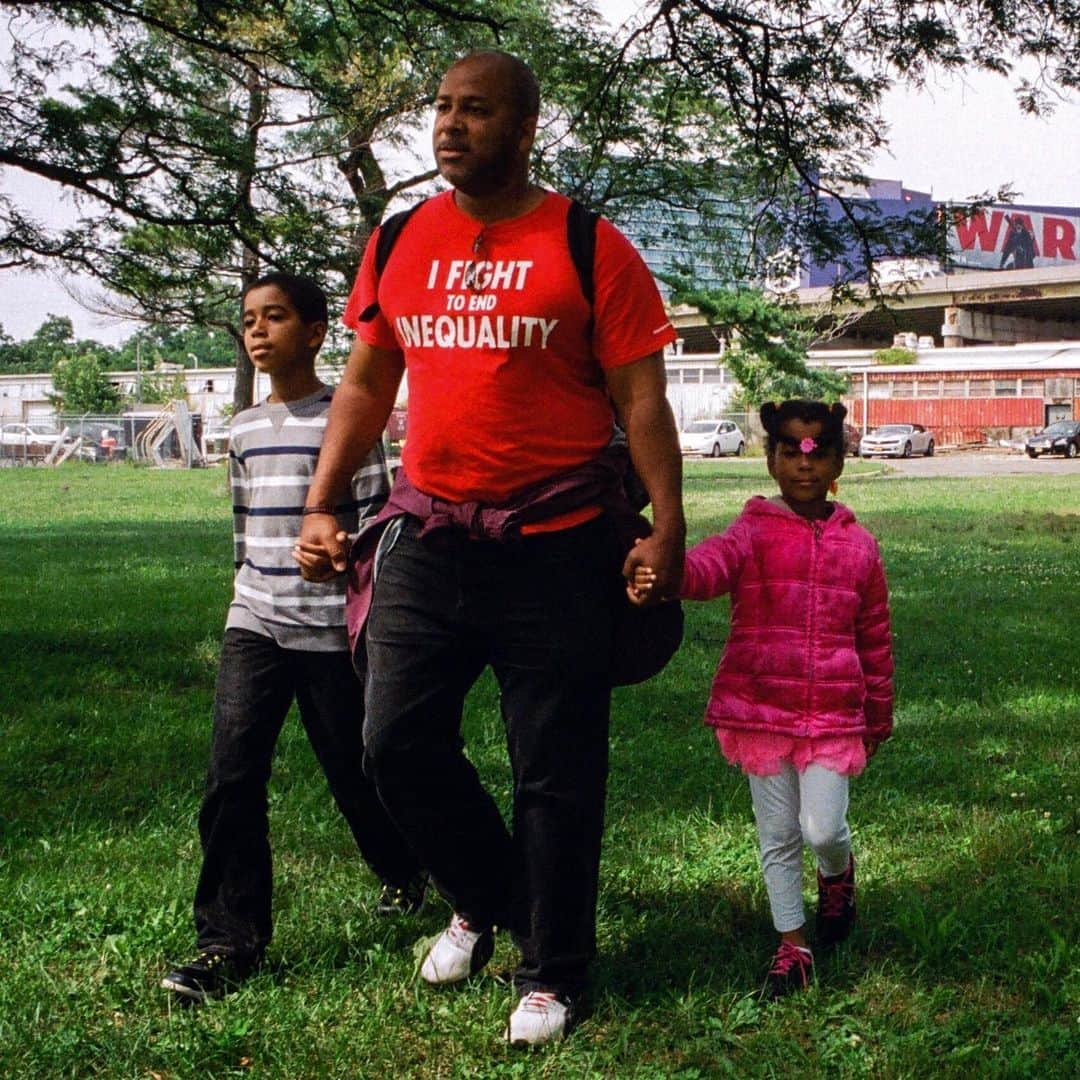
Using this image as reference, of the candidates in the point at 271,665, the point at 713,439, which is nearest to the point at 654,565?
the point at 271,665

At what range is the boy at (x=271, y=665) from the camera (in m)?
3.81

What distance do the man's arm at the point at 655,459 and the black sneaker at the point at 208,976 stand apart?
1.38m

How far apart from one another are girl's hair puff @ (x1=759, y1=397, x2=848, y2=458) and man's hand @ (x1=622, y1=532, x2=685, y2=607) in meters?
0.59

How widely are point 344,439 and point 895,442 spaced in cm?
5097

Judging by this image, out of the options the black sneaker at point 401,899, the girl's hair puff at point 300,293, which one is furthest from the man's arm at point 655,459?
the black sneaker at point 401,899

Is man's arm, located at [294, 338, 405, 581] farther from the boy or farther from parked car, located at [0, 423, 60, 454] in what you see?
parked car, located at [0, 423, 60, 454]

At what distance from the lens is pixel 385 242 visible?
11.7 ft

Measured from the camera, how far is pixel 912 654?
29.6 feet

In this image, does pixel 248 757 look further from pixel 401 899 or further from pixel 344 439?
pixel 344 439

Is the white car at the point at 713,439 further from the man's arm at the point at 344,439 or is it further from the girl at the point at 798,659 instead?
the man's arm at the point at 344,439

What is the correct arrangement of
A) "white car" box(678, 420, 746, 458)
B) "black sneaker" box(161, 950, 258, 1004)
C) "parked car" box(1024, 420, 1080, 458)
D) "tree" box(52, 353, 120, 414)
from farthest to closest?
"tree" box(52, 353, 120, 414)
"white car" box(678, 420, 746, 458)
"parked car" box(1024, 420, 1080, 458)
"black sneaker" box(161, 950, 258, 1004)

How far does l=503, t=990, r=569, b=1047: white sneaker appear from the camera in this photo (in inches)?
132

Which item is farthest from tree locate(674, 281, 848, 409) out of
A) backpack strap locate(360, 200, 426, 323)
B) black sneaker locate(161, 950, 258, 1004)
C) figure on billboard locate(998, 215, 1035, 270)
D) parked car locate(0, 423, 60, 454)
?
figure on billboard locate(998, 215, 1035, 270)

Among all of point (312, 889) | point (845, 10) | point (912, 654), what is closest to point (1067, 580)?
point (912, 654)
